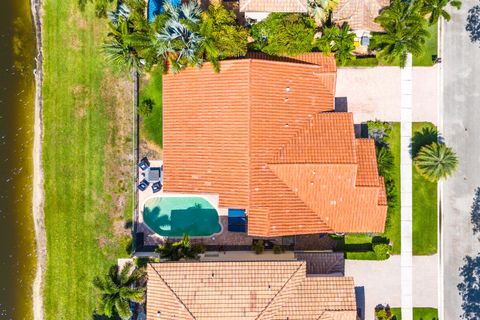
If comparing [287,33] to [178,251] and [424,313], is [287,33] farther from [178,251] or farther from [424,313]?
[424,313]

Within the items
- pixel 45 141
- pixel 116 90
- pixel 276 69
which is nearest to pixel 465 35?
pixel 276 69

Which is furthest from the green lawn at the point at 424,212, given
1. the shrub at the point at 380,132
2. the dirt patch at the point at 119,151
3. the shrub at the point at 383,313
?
the dirt patch at the point at 119,151

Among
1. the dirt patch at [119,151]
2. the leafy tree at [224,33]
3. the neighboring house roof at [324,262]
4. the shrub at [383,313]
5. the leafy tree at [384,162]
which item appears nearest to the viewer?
the leafy tree at [224,33]

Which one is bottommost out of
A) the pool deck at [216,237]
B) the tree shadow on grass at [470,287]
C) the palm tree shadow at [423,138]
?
the tree shadow on grass at [470,287]

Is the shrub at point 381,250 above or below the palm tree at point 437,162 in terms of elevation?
below

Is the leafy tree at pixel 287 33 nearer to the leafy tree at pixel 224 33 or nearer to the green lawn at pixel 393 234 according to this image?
the leafy tree at pixel 224 33

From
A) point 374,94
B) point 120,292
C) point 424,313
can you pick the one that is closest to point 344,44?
point 374,94

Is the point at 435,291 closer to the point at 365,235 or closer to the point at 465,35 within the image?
the point at 365,235

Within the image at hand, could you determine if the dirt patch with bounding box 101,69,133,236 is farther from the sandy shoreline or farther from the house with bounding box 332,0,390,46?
the house with bounding box 332,0,390,46
